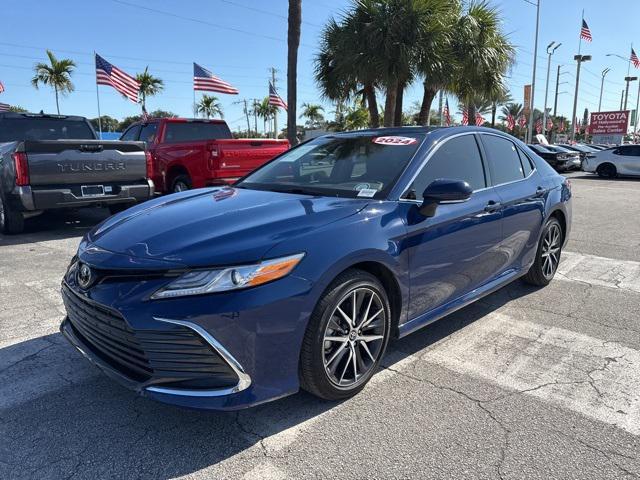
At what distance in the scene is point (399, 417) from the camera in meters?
2.63

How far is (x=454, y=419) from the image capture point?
2.61 meters

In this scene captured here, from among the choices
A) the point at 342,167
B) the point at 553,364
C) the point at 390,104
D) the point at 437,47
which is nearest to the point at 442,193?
the point at 342,167

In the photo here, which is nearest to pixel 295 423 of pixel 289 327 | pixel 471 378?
pixel 289 327

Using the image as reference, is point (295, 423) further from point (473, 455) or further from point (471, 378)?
point (471, 378)

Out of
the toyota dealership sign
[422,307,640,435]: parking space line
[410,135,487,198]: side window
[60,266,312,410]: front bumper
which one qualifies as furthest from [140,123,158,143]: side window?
the toyota dealership sign

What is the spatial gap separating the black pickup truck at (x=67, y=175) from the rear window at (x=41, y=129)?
140 cm

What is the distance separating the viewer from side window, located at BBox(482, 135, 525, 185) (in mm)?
4012

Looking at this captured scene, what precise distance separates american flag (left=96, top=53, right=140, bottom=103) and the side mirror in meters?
15.4

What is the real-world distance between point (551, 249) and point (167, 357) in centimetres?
407

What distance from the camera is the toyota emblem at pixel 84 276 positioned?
2490 millimetres

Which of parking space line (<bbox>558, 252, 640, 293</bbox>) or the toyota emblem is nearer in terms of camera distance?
the toyota emblem

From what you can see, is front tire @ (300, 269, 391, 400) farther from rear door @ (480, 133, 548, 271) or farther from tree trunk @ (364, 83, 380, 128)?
tree trunk @ (364, 83, 380, 128)

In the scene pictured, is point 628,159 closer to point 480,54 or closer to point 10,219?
point 480,54

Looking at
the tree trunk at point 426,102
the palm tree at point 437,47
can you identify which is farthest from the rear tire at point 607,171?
the palm tree at point 437,47
